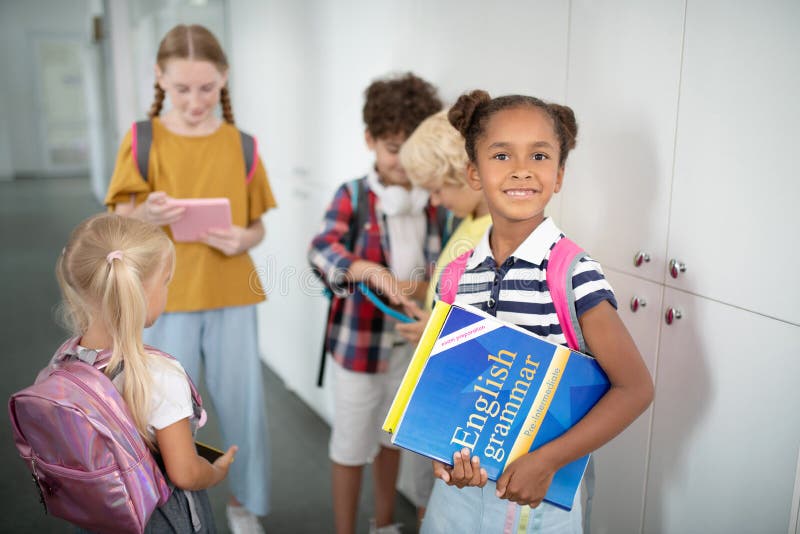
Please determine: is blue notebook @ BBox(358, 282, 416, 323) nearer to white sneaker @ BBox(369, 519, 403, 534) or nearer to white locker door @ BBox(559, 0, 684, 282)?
white locker door @ BBox(559, 0, 684, 282)

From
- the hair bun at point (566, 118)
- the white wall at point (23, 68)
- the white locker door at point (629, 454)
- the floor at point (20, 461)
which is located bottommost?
the floor at point (20, 461)

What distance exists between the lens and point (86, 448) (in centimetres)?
114

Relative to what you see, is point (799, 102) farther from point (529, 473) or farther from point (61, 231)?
point (61, 231)

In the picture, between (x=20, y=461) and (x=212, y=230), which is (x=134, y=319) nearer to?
(x=212, y=230)

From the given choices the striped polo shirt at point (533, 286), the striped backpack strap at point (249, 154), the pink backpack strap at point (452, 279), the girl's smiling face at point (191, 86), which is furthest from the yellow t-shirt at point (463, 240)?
the girl's smiling face at point (191, 86)

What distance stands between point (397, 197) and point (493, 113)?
0.71 metres

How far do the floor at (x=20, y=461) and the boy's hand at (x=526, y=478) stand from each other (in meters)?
1.28

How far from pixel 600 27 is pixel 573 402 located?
0.84 m

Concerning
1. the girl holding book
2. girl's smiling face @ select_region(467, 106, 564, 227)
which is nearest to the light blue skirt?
the girl holding book

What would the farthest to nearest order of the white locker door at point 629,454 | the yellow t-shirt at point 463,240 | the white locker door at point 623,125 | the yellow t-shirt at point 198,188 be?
1. the yellow t-shirt at point 198,188
2. the yellow t-shirt at point 463,240
3. the white locker door at point 629,454
4. the white locker door at point 623,125

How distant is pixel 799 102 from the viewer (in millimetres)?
1090

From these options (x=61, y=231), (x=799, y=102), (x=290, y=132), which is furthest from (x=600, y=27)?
(x=61, y=231)

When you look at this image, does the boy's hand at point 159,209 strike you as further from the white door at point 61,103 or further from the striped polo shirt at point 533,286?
the white door at point 61,103

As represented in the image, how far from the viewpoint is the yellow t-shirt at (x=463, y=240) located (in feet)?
5.24
